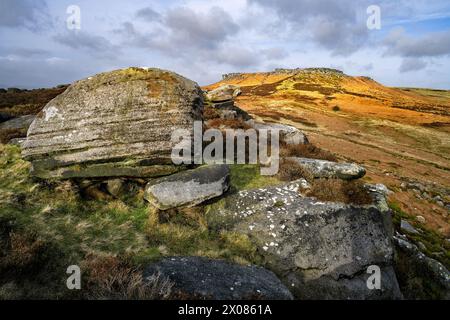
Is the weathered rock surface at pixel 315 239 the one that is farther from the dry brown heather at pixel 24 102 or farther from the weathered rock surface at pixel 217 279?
the dry brown heather at pixel 24 102

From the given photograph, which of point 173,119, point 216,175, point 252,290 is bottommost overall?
point 252,290

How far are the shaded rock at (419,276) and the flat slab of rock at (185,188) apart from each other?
7.35 m

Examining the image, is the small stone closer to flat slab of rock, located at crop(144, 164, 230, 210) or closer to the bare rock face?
flat slab of rock, located at crop(144, 164, 230, 210)

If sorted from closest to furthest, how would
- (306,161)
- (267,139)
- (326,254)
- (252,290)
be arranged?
(252,290) < (326,254) < (306,161) < (267,139)

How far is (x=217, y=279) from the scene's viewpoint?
27.3 ft

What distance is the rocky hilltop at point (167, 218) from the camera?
8.17 metres

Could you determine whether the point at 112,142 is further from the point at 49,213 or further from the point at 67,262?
the point at 67,262

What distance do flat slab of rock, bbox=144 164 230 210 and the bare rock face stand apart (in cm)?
73

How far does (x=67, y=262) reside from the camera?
8.52 metres

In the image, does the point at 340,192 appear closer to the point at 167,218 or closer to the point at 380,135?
the point at 167,218

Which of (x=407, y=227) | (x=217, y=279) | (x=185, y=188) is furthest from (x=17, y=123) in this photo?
(x=407, y=227)

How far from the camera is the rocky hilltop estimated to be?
26.8ft
